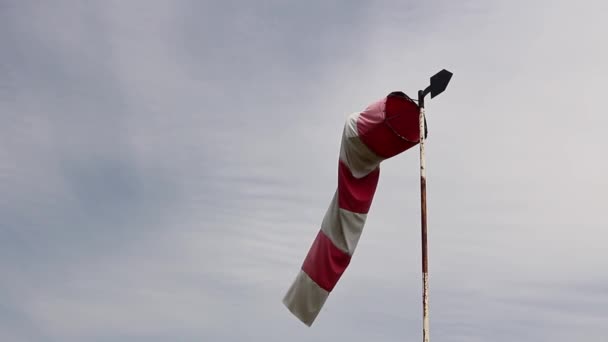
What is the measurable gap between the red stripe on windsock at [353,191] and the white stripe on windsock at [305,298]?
1692 mm

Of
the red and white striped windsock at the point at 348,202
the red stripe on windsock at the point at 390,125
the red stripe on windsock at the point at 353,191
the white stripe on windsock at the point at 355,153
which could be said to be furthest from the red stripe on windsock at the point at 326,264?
the red stripe on windsock at the point at 390,125

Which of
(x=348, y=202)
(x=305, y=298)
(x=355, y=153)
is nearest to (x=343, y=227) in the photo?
(x=348, y=202)

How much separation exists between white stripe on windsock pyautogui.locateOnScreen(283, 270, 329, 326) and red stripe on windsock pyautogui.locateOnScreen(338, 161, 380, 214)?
1692 mm

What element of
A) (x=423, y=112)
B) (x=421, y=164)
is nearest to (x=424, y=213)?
(x=421, y=164)

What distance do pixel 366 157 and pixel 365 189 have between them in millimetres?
732

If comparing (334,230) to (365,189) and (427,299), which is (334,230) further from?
(427,299)

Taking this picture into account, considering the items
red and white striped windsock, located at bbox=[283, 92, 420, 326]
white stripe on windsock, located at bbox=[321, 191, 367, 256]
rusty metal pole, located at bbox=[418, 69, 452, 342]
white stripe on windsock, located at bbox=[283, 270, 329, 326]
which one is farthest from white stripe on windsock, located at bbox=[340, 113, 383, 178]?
white stripe on windsock, located at bbox=[283, 270, 329, 326]

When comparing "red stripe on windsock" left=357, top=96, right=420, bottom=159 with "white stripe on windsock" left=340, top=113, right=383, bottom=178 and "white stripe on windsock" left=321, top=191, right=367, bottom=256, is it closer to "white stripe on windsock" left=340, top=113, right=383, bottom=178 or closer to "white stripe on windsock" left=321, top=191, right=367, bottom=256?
"white stripe on windsock" left=340, top=113, right=383, bottom=178

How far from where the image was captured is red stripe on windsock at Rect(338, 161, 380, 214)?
40.3ft

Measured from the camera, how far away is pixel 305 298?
12562mm

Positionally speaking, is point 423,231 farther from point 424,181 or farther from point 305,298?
point 305,298

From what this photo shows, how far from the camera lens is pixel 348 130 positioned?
12.1 meters

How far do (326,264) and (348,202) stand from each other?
1.31m

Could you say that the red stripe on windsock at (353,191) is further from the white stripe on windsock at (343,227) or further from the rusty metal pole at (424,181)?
the rusty metal pole at (424,181)
